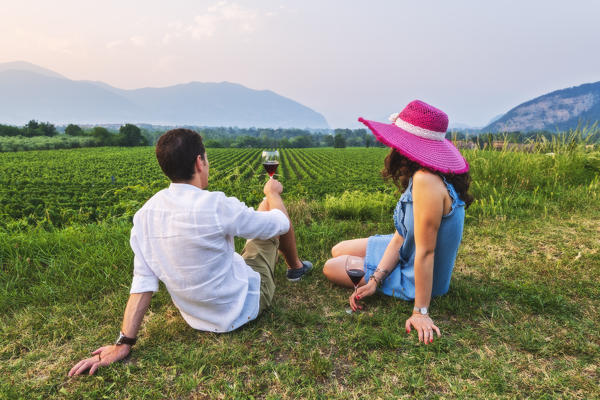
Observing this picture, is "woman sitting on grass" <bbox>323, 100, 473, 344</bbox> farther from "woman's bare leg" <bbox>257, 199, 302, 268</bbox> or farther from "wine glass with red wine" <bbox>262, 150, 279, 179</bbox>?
"wine glass with red wine" <bbox>262, 150, 279, 179</bbox>

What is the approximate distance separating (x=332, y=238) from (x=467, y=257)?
1506 mm

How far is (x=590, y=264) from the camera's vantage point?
3229mm

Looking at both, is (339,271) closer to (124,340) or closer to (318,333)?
(318,333)

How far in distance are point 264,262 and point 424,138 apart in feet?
4.78

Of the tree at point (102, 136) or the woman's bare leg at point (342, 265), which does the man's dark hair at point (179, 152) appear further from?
the tree at point (102, 136)

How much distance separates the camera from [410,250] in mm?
2352

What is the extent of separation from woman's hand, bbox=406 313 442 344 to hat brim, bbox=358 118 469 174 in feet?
3.27

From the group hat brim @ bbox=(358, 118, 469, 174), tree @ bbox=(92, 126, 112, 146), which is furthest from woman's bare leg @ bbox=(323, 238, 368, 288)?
tree @ bbox=(92, 126, 112, 146)

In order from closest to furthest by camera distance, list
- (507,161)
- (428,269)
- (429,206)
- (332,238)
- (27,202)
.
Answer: (429,206), (428,269), (332,238), (507,161), (27,202)

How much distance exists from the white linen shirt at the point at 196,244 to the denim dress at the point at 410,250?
84cm

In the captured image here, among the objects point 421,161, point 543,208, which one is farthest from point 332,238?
point 543,208

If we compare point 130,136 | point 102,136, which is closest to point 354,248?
point 130,136

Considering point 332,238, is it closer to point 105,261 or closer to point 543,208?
point 105,261

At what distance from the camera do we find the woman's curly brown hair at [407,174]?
208 centimetres
